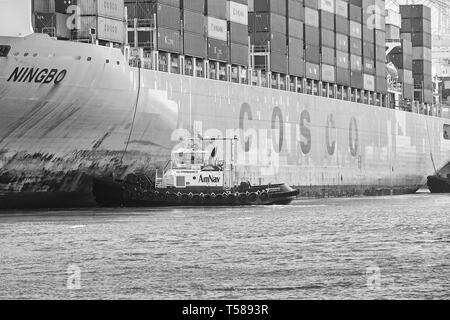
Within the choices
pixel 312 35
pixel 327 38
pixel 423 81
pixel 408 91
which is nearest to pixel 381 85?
pixel 408 91

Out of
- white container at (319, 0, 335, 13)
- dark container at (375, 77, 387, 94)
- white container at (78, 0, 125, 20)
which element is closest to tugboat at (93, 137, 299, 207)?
white container at (78, 0, 125, 20)

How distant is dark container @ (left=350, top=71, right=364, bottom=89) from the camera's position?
7281cm

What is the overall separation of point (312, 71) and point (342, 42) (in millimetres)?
4267

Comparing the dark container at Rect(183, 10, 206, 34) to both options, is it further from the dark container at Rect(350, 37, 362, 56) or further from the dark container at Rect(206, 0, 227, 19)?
the dark container at Rect(350, 37, 362, 56)

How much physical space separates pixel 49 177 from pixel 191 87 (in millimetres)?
11173

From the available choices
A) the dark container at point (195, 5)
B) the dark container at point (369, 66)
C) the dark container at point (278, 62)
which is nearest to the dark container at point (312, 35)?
the dark container at point (278, 62)

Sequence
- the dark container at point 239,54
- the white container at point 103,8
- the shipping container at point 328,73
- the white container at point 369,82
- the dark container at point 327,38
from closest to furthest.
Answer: the white container at point 103,8, the dark container at point 239,54, the dark container at point 327,38, the shipping container at point 328,73, the white container at point 369,82

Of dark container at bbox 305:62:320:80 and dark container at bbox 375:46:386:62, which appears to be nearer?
dark container at bbox 305:62:320:80

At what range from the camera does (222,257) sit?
26.5 metres

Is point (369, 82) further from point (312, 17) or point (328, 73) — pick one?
point (312, 17)

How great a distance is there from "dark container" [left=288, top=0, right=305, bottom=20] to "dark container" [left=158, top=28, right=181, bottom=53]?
1297cm

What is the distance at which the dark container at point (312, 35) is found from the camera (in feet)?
216

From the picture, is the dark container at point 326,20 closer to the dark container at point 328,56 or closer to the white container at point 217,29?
the dark container at point 328,56

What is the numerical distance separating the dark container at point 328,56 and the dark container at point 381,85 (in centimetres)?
822
